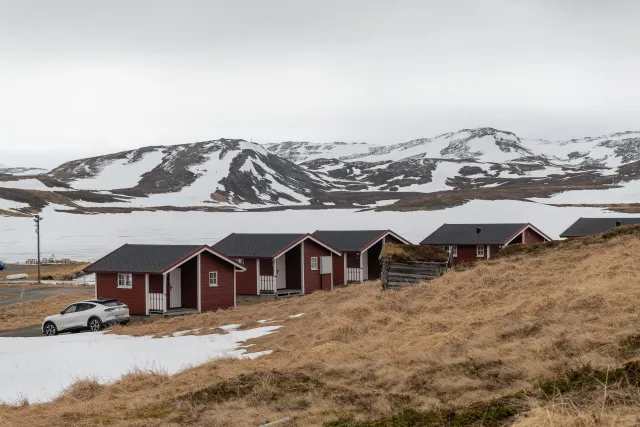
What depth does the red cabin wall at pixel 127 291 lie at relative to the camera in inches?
1505

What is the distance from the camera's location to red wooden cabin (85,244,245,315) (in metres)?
38.1

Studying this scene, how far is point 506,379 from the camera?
11719 millimetres

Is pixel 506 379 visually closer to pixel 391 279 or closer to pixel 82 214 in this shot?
pixel 391 279

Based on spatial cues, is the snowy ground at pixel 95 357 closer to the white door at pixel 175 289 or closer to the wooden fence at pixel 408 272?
the wooden fence at pixel 408 272

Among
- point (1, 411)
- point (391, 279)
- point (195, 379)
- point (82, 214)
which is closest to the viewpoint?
point (1, 411)

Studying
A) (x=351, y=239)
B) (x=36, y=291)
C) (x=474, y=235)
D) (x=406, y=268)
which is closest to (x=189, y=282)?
(x=406, y=268)

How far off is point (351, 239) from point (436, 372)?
42511 mm

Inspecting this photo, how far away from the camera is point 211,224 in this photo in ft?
428

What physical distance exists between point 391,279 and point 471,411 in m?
22.8

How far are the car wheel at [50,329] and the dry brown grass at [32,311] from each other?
13.9 ft

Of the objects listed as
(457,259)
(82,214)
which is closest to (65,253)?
(82,214)

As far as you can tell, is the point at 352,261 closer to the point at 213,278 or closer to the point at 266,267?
the point at 266,267

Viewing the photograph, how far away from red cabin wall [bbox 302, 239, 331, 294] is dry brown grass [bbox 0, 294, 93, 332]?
17097 mm

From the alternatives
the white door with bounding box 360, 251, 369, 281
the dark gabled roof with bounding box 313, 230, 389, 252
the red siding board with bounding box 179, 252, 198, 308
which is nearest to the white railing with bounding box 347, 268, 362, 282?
the white door with bounding box 360, 251, 369, 281
